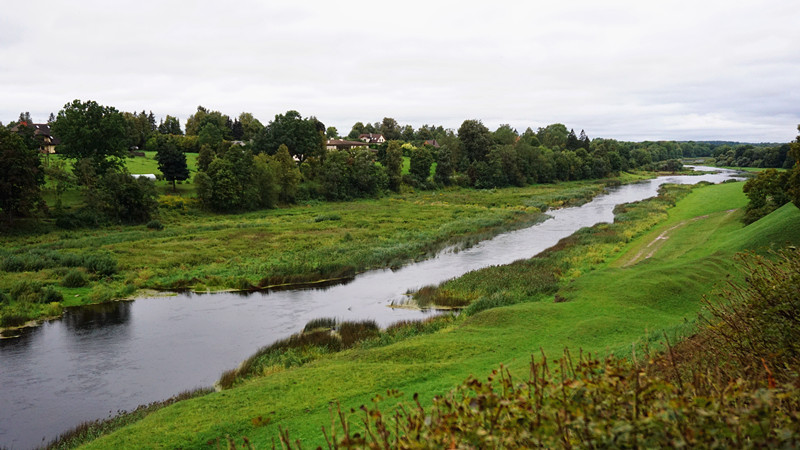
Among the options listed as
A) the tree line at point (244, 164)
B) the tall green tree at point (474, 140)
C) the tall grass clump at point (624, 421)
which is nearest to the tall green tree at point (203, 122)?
the tree line at point (244, 164)

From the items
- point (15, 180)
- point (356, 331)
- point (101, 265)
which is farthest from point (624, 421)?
point (15, 180)

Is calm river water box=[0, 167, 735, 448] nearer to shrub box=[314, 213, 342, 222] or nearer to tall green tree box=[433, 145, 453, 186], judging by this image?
shrub box=[314, 213, 342, 222]

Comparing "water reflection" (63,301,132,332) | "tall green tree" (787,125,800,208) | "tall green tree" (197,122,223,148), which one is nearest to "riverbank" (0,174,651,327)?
"water reflection" (63,301,132,332)

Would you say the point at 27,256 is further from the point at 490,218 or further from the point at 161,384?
the point at 490,218

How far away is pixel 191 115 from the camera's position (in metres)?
129

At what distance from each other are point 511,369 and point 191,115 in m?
133

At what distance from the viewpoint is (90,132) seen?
62375 mm

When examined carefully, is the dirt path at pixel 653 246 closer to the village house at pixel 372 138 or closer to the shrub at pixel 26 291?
the shrub at pixel 26 291

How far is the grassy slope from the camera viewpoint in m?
12.9

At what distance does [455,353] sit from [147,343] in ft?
52.6

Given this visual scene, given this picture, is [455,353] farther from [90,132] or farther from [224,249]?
[90,132]

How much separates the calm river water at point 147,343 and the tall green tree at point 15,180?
2530cm

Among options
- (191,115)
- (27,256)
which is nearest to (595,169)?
(191,115)

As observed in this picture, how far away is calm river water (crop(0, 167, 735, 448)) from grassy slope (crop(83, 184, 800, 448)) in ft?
17.0
